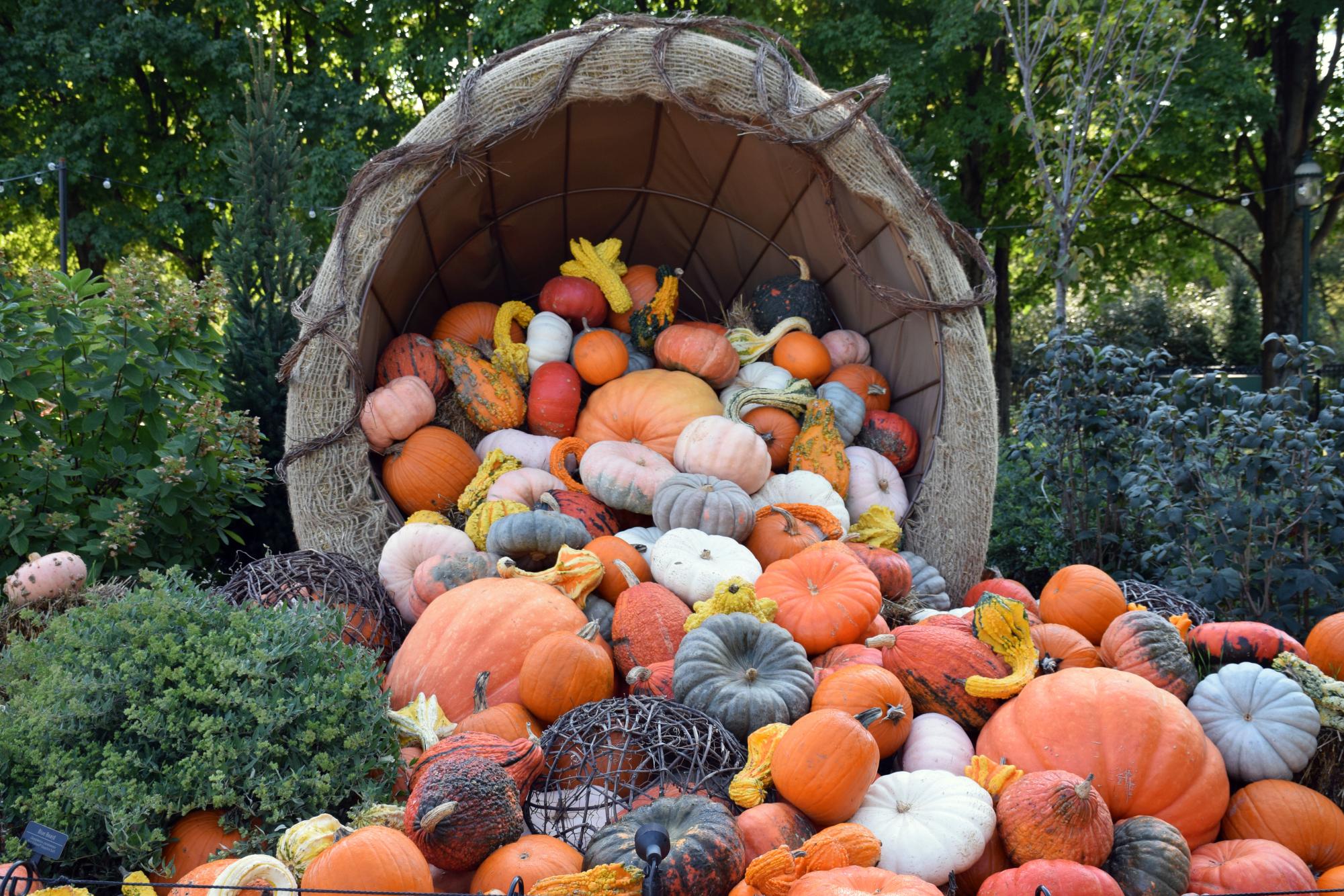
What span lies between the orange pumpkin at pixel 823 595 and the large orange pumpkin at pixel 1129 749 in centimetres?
71

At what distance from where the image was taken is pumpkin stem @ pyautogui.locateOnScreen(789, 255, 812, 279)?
18.0ft

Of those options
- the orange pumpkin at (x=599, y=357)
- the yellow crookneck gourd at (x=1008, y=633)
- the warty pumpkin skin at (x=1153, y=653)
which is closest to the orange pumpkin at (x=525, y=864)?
the yellow crookneck gourd at (x=1008, y=633)

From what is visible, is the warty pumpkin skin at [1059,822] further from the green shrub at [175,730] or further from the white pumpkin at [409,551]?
the white pumpkin at [409,551]

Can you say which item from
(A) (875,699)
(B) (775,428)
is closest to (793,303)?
(B) (775,428)

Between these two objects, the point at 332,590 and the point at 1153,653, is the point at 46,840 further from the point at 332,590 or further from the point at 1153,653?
the point at 1153,653

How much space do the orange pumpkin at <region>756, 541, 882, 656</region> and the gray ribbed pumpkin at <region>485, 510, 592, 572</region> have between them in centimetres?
82

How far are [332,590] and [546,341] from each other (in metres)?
1.99

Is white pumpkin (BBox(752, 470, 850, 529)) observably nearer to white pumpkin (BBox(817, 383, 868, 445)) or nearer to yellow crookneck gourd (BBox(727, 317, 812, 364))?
white pumpkin (BBox(817, 383, 868, 445))

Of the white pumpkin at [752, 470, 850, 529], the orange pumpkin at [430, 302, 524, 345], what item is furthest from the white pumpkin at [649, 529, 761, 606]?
the orange pumpkin at [430, 302, 524, 345]

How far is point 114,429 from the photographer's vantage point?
4.28 meters

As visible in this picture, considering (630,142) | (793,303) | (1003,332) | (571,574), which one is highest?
(630,142)

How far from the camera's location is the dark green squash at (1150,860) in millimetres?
2191

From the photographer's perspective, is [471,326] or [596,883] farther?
[471,326]

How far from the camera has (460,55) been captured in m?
12.4
